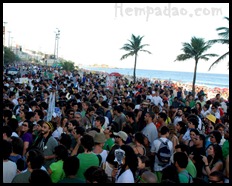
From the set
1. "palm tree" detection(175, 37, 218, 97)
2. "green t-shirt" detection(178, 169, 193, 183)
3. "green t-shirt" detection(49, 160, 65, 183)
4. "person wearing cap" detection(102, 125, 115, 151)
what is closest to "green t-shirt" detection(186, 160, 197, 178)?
"green t-shirt" detection(178, 169, 193, 183)

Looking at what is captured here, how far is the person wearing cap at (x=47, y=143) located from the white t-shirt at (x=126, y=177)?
5.66ft

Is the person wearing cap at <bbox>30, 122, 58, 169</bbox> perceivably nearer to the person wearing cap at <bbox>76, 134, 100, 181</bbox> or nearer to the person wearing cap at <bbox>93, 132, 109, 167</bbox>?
the person wearing cap at <bbox>93, 132, 109, 167</bbox>

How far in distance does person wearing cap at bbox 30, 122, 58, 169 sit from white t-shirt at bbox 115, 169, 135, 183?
67.9 inches

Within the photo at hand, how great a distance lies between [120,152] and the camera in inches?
163

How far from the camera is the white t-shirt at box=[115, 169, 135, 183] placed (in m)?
3.91

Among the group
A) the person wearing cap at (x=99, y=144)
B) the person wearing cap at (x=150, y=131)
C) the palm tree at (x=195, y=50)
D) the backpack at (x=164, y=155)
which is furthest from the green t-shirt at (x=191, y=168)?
the palm tree at (x=195, y=50)

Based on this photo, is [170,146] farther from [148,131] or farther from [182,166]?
[148,131]

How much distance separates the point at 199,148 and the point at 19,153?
3.39 meters

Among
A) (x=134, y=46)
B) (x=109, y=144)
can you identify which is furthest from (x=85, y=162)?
(x=134, y=46)

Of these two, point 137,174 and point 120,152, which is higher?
point 120,152

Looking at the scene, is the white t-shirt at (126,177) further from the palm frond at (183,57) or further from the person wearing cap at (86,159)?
the palm frond at (183,57)

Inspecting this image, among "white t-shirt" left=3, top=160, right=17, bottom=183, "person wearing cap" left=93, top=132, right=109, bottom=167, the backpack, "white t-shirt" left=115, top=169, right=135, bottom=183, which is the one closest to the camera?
"white t-shirt" left=115, top=169, right=135, bottom=183

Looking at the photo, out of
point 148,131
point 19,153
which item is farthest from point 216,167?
point 19,153

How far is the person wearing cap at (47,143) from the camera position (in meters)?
5.21
